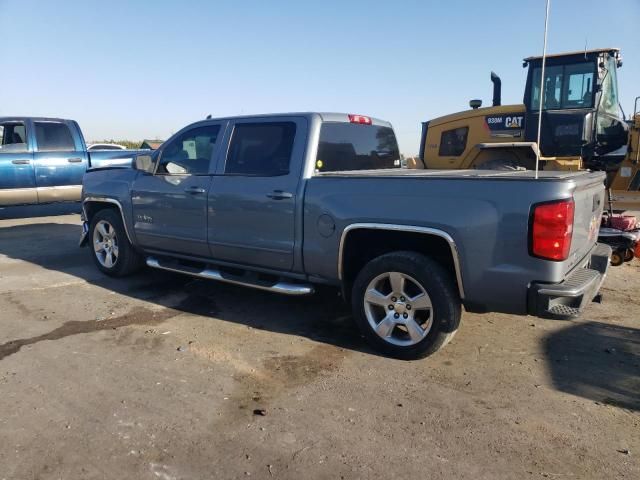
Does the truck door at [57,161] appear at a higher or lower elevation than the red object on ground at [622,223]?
higher

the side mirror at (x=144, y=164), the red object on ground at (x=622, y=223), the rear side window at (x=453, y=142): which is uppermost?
the rear side window at (x=453, y=142)

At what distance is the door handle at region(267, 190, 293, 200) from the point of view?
456 centimetres

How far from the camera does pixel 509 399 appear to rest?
3.50 meters

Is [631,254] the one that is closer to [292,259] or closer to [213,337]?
[292,259]

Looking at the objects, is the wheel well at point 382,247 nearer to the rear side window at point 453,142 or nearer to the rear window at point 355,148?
the rear window at point 355,148

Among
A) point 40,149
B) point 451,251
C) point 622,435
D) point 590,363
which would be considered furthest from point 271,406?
point 40,149

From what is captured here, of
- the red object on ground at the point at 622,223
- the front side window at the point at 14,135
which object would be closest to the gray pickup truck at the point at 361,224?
the red object on ground at the point at 622,223

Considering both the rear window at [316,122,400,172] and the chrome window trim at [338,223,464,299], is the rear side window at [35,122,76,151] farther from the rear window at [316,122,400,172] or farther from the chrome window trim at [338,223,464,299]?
the chrome window trim at [338,223,464,299]

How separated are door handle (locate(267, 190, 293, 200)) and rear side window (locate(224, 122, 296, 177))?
0.61ft

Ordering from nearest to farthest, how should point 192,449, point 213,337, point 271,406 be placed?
1. point 192,449
2. point 271,406
3. point 213,337

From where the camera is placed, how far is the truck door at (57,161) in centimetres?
1052

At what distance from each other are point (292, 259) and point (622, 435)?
2732mm

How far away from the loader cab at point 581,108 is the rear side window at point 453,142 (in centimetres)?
133

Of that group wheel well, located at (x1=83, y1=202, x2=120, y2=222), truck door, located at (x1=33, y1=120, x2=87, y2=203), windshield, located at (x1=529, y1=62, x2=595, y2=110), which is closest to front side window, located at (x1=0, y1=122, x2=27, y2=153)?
truck door, located at (x1=33, y1=120, x2=87, y2=203)
